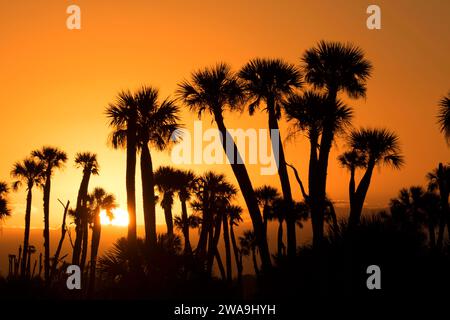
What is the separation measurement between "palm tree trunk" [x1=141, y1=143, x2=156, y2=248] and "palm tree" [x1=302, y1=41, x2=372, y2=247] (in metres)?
8.14

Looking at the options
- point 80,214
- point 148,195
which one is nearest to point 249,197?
point 148,195

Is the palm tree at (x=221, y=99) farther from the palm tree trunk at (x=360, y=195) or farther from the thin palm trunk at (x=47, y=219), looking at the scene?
the thin palm trunk at (x=47, y=219)

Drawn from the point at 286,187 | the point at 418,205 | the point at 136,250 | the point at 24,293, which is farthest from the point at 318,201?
the point at 418,205

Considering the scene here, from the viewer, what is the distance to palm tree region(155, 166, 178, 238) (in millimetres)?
42094

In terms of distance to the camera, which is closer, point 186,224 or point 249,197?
point 249,197

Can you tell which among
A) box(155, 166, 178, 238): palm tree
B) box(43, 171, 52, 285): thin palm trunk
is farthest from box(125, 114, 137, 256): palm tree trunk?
box(43, 171, 52, 285): thin palm trunk

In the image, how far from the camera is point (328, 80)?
88.9 feet

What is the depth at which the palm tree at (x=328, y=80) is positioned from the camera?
25453 mm

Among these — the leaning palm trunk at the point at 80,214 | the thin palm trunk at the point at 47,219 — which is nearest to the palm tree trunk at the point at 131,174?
the leaning palm trunk at the point at 80,214

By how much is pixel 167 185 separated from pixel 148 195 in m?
18.4

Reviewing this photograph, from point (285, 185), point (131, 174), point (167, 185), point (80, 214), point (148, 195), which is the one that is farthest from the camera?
point (80, 214)

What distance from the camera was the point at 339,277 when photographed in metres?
13.1

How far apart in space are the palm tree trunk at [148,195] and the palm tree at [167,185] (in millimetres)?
17371

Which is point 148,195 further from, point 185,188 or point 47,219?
point 47,219
